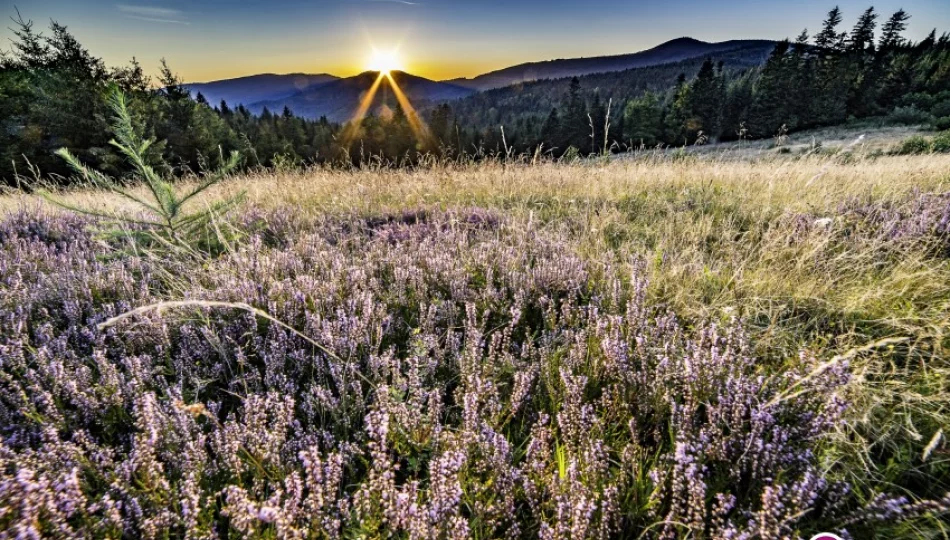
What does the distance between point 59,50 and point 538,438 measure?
3790cm

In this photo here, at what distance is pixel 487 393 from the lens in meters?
1.80

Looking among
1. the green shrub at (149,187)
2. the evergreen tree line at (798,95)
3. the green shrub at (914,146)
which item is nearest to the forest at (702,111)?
the evergreen tree line at (798,95)

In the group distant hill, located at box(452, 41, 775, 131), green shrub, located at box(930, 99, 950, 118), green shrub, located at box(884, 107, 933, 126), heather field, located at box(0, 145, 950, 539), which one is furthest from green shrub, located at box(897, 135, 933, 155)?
distant hill, located at box(452, 41, 775, 131)

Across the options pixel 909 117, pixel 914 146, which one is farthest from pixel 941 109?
pixel 914 146

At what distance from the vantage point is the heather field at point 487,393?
51.1 inches

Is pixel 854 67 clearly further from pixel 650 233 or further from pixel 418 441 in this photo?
pixel 418 441

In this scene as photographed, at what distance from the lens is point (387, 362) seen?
6.42ft

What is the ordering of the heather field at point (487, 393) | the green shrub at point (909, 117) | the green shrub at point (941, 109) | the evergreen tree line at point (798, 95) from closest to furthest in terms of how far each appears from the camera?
the heather field at point (487, 393), the green shrub at point (909, 117), the green shrub at point (941, 109), the evergreen tree line at point (798, 95)

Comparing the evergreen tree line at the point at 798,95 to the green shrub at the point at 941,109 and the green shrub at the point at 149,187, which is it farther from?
the green shrub at the point at 149,187

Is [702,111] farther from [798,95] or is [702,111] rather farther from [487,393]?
[487,393]

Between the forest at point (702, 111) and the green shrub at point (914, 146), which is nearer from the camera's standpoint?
the green shrub at point (914, 146)

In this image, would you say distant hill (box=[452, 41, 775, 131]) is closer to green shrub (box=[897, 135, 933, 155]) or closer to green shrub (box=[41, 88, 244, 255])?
green shrub (box=[897, 135, 933, 155])

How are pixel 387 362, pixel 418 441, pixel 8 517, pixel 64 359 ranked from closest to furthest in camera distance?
pixel 8 517
pixel 418 441
pixel 387 362
pixel 64 359

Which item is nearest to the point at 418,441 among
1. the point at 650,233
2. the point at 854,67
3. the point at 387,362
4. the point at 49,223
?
the point at 387,362
